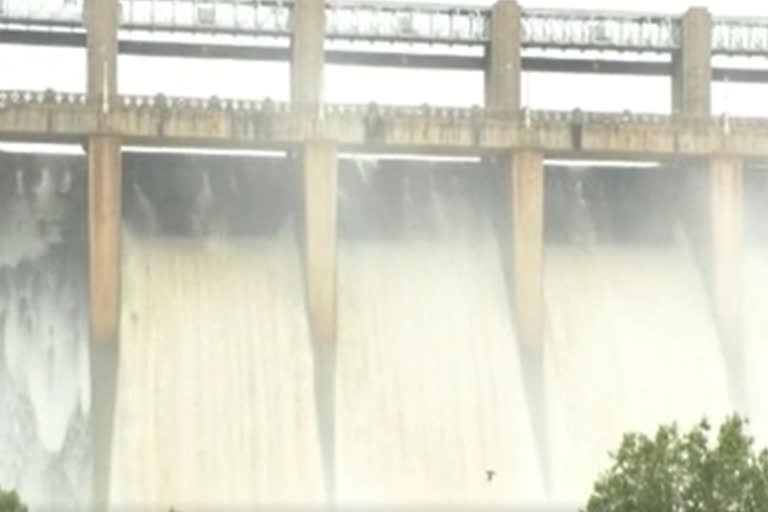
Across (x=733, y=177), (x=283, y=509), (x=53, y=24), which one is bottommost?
(x=283, y=509)

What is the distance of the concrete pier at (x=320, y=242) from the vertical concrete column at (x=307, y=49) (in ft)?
6.54

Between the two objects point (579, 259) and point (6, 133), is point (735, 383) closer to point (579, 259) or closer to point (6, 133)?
point (579, 259)

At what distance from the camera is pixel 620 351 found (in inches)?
2078

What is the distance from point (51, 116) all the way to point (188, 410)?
7439 millimetres

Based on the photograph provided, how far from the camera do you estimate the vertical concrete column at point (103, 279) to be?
47344 millimetres

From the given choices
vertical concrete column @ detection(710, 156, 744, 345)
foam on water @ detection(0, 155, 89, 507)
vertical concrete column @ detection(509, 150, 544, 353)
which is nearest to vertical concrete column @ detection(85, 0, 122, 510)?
foam on water @ detection(0, 155, 89, 507)

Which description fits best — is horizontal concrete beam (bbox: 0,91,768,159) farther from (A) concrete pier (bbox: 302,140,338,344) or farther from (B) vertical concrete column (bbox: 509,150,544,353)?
(A) concrete pier (bbox: 302,140,338,344)

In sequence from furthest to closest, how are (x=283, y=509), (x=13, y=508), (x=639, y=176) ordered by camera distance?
(x=639, y=176)
(x=283, y=509)
(x=13, y=508)

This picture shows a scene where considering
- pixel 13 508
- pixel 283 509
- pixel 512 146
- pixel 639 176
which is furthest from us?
pixel 639 176

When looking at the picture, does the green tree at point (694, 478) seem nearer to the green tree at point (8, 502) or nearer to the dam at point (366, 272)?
the green tree at point (8, 502)

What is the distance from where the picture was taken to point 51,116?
1943 inches

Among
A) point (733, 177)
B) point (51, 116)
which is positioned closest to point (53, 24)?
point (51, 116)

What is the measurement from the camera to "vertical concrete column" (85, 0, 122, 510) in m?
47.3

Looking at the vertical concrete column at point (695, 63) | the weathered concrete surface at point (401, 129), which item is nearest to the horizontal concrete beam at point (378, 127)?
the weathered concrete surface at point (401, 129)
